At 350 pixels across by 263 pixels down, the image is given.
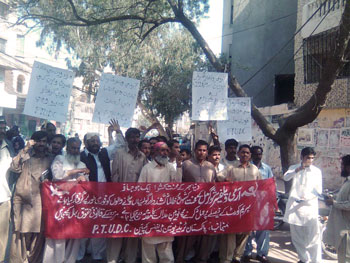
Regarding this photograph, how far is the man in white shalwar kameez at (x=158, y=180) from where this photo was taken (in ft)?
15.6

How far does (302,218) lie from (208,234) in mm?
1252

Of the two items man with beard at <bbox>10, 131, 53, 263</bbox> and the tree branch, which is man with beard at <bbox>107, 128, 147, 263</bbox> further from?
the tree branch

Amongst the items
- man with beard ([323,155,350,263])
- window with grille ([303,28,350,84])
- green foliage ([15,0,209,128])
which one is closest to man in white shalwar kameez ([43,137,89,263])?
man with beard ([323,155,350,263])

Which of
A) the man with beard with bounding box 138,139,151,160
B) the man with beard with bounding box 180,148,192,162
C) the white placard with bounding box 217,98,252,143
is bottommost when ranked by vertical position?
the man with beard with bounding box 180,148,192,162

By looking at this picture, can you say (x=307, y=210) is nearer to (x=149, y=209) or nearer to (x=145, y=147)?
(x=149, y=209)

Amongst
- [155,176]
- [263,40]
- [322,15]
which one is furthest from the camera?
[263,40]

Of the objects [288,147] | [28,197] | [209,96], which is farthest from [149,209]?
[288,147]

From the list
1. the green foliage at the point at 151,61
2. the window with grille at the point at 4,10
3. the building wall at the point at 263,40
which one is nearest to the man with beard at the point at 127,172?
the window with grille at the point at 4,10

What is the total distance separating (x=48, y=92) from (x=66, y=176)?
1.58 m

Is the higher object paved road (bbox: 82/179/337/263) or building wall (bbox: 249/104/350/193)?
building wall (bbox: 249/104/350/193)

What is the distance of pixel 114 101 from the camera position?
583 centimetres

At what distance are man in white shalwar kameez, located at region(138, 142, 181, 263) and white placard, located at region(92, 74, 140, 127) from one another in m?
1.22

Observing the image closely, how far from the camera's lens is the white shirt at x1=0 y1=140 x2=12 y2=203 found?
4.57m

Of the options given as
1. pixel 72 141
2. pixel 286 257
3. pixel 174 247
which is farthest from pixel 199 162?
pixel 286 257
